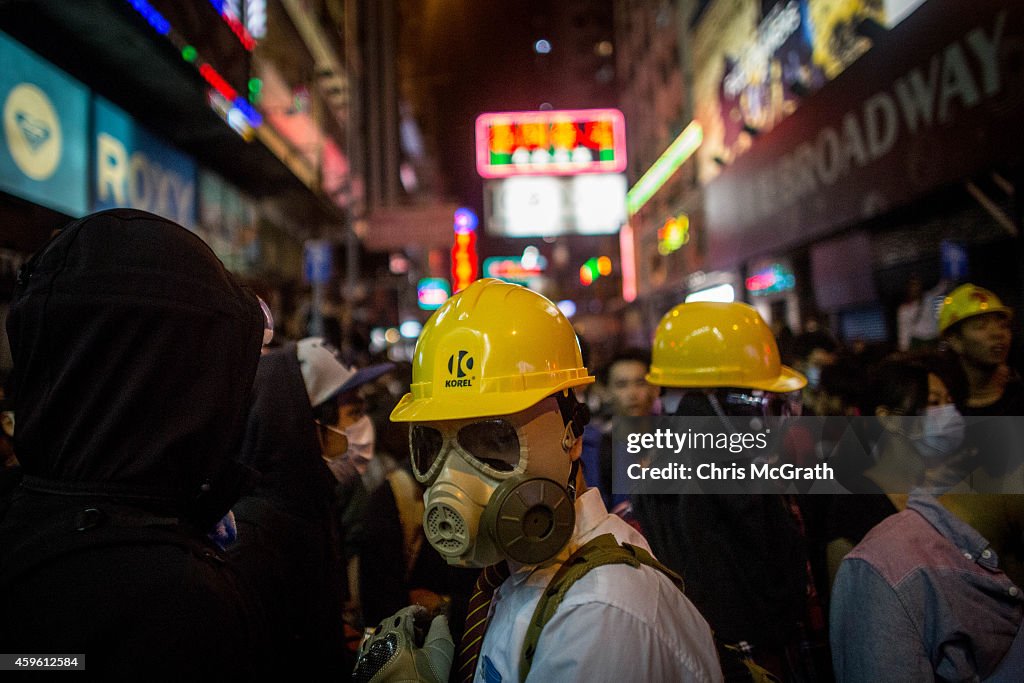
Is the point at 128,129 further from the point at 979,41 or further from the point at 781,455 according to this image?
the point at 979,41

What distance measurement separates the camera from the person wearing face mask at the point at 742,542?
2543 millimetres

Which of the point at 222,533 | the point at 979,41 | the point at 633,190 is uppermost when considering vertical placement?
the point at 633,190

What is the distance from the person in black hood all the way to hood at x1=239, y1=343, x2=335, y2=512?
1.10 meters

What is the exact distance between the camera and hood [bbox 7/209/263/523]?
1332 millimetres

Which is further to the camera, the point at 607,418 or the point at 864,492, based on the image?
the point at 607,418

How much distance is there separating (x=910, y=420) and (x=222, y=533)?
2.89 metres

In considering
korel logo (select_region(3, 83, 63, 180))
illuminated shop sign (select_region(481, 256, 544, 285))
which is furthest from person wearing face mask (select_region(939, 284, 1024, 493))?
illuminated shop sign (select_region(481, 256, 544, 285))

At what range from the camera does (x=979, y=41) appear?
19.6ft

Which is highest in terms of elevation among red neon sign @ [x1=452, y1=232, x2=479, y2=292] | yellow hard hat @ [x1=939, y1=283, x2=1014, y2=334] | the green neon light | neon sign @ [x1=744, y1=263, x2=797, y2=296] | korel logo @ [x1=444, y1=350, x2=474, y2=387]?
the green neon light

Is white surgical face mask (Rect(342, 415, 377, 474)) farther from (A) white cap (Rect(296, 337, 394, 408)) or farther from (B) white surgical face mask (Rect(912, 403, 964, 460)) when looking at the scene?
(B) white surgical face mask (Rect(912, 403, 964, 460))

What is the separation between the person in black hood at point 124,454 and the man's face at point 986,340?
4.39 meters

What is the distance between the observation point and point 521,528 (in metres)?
1.50

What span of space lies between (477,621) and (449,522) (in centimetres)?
42

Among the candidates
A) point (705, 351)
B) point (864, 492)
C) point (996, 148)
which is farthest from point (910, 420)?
point (996, 148)
